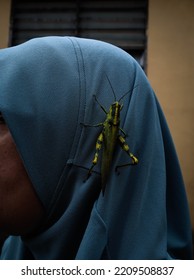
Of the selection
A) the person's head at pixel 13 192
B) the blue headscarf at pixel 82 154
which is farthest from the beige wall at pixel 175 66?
the person's head at pixel 13 192

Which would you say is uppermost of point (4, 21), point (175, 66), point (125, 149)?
point (125, 149)

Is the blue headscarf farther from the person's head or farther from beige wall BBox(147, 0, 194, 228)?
beige wall BBox(147, 0, 194, 228)

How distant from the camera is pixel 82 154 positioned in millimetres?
1005

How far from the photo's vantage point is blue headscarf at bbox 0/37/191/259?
966mm

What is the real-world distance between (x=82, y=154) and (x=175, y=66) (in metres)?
3.54

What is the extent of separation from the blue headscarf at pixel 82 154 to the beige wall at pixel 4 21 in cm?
373

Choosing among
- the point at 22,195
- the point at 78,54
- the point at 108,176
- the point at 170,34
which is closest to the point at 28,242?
the point at 22,195

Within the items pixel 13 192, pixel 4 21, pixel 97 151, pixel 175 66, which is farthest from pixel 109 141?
pixel 4 21

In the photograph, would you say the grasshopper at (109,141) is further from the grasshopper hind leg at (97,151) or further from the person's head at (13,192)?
the person's head at (13,192)

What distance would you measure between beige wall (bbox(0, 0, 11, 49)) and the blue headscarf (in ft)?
12.3

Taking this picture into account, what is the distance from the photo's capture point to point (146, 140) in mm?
1024

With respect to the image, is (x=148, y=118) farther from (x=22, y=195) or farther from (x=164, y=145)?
(x=22, y=195)

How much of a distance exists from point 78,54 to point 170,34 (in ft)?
11.7

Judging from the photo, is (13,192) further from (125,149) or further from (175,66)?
(175,66)
